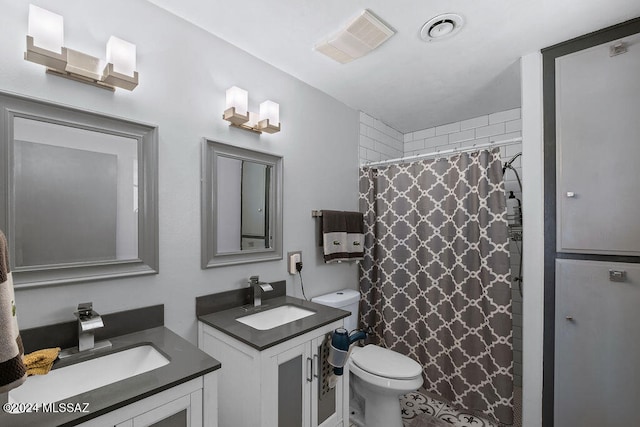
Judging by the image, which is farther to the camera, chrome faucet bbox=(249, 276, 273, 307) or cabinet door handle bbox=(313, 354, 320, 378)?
chrome faucet bbox=(249, 276, 273, 307)

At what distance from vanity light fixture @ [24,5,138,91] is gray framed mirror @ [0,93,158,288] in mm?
142

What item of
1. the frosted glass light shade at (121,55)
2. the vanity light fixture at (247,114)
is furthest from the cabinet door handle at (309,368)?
the frosted glass light shade at (121,55)

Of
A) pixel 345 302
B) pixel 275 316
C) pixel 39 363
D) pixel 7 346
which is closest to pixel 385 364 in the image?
pixel 345 302

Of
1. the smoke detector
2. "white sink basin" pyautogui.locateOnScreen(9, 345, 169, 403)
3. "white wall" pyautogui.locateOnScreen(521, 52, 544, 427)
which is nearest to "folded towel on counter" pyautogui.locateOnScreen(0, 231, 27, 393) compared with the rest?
"white sink basin" pyautogui.locateOnScreen(9, 345, 169, 403)

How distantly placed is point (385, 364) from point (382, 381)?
129 millimetres

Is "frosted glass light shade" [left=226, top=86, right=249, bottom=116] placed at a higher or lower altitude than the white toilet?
higher

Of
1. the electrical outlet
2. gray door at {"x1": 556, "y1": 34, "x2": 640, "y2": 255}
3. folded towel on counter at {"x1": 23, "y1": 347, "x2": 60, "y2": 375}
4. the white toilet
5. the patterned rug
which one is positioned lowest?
the patterned rug

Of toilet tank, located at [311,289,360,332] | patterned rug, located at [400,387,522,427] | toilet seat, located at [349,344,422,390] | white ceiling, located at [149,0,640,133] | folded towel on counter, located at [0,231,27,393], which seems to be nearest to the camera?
folded towel on counter, located at [0,231,27,393]

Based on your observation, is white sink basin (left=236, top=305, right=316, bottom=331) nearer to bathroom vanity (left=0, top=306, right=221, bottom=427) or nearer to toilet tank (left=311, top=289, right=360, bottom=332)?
toilet tank (left=311, top=289, right=360, bottom=332)

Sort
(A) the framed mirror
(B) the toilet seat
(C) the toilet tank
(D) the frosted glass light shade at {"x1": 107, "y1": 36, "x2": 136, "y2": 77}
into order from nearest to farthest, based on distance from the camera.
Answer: (D) the frosted glass light shade at {"x1": 107, "y1": 36, "x2": 136, "y2": 77} → (A) the framed mirror → (B) the toilet seat → (C) the toilet tank

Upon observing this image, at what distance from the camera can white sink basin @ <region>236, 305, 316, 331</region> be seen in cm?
168

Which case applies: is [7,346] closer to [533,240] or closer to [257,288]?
[257,288]

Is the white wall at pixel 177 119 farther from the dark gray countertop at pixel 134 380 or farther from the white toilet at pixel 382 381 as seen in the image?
the white toilet at pixel 382 381

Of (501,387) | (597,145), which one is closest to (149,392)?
(501,387)
